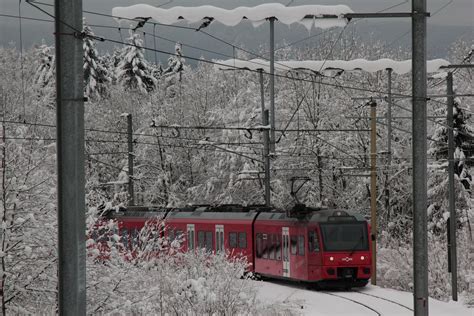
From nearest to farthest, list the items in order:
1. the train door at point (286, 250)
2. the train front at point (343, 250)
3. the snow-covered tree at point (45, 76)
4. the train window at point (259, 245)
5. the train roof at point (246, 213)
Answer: the train front at point (343, 250)
the train roof at point (246, 213)
the train door at point (286, 250)
the train window at point (259, 245)
the snow-covered tree at point (45, 76)

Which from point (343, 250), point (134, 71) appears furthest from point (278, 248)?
point (134, 71)

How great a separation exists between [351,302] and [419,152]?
542 inches

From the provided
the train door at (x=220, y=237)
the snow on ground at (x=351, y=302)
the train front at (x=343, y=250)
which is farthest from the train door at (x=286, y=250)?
the train door at (x=220, y=237)

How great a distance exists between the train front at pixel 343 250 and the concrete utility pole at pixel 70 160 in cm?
2069

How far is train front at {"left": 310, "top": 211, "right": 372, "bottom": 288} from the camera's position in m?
29.0

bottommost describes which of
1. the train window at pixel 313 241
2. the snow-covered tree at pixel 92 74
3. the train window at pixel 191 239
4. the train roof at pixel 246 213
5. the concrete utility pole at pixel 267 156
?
the train window at pixel 191 239

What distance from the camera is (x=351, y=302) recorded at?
2605cm

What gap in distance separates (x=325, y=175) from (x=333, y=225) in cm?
2099

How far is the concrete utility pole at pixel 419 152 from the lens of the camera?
12.8 meters

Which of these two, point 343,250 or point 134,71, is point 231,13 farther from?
point 134,71

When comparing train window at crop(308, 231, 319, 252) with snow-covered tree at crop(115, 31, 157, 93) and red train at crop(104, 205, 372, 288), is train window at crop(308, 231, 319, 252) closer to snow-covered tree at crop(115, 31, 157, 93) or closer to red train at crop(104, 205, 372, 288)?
red train at crop(104, 205, 372, 288)

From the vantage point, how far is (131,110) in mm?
65125

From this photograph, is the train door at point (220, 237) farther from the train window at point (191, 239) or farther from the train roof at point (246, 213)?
the train window at point (191, 239)

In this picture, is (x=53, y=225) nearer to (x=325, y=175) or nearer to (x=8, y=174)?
(x=8, y=174)
